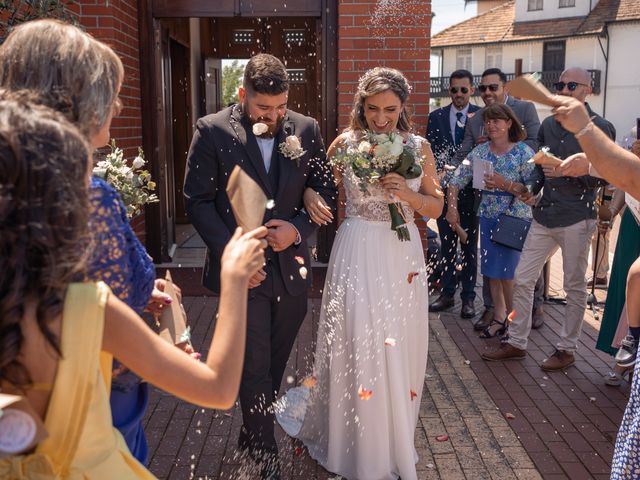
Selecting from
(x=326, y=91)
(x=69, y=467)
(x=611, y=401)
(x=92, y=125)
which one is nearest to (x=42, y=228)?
(x=92, y=125)

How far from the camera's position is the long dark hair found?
1572mm

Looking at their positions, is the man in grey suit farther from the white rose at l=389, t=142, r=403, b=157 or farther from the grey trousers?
the white rose at l=389, t=142, r=403, b=157

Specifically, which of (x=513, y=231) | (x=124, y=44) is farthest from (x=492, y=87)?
(x=124, y=44)

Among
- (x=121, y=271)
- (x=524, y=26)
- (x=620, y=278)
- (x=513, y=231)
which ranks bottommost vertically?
(x=620, y=278)

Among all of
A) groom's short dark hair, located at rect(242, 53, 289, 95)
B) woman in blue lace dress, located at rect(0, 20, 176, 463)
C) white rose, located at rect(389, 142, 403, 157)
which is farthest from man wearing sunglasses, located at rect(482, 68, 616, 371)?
woman in blue lace dress, located at rect(0, 20, 176, 463)

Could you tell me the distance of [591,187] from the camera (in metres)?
5.88

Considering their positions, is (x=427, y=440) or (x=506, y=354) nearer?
Answer: (x=427, y=440)

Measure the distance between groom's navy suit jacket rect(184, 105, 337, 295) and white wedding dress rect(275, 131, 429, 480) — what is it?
→ 25 cm

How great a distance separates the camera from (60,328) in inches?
66.2

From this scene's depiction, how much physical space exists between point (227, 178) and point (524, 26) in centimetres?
5060

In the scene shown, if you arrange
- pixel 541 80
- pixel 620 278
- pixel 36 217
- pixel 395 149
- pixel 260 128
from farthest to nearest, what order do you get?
1. pixel 541 80
2. pixel 620 278
3. pixel 395 149
4. pixel 260 128
5. pixel 36 217

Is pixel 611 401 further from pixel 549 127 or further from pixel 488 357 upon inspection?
pixel 549 127

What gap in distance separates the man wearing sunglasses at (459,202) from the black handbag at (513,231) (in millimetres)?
1102

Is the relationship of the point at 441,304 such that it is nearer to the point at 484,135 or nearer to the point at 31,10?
the point at 484,135
